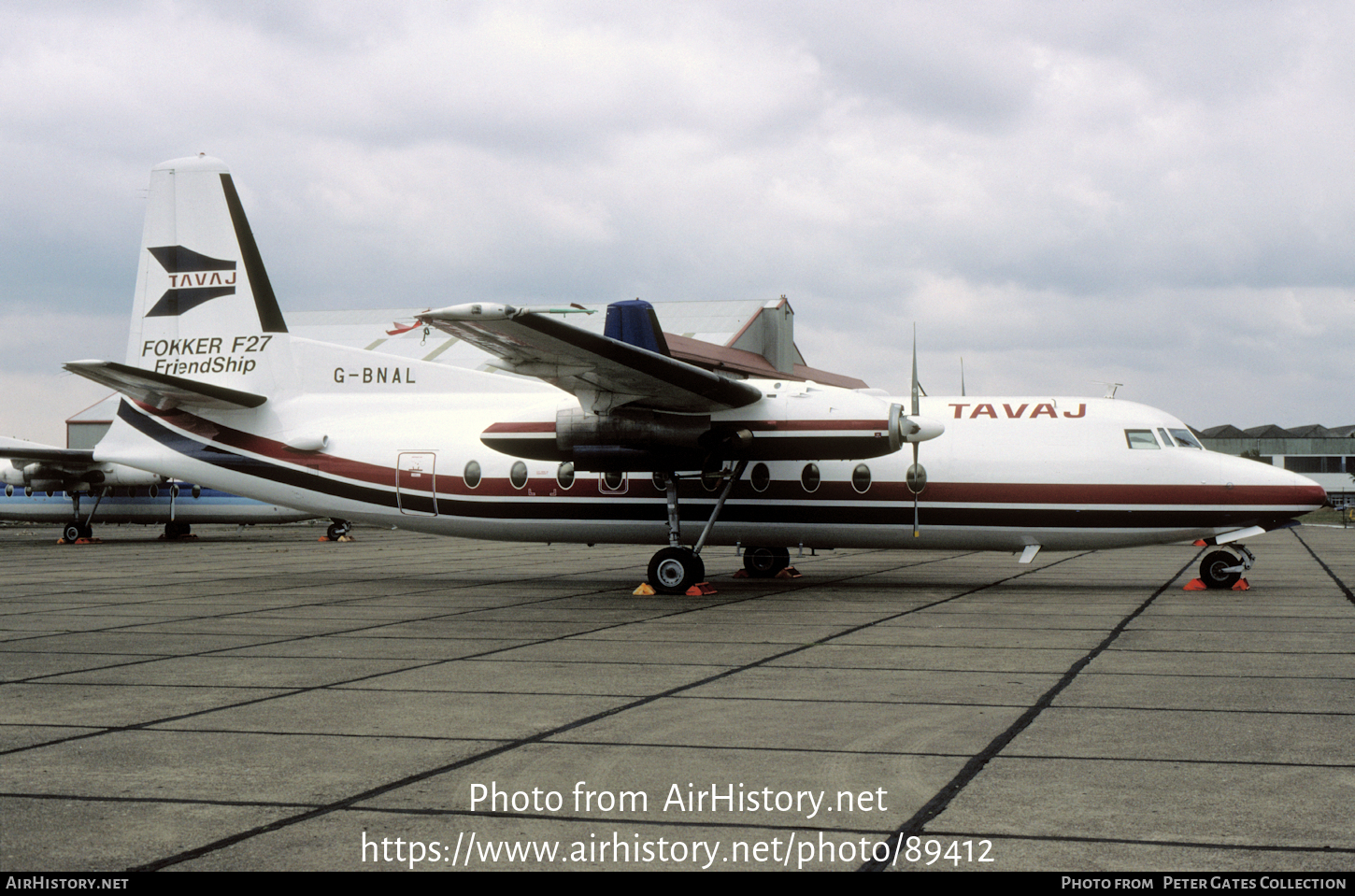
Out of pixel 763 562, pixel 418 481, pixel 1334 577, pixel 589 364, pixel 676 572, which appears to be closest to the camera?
pixel 589 364

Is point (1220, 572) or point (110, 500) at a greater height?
point (110, 500)

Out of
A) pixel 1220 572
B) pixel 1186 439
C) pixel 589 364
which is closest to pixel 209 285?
pixel 589 364

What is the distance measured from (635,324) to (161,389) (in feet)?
26.3

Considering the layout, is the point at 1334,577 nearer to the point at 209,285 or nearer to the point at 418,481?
the point at 418,481

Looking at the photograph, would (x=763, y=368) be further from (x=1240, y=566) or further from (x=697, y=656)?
(x=697, y=656)

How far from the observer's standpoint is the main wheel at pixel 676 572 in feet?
59.1

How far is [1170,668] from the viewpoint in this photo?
405 inches

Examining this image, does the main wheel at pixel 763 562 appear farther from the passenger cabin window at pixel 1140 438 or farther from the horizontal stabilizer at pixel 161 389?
the horizontal stabilizer at pixel 161 389

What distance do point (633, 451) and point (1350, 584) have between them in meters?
12.2

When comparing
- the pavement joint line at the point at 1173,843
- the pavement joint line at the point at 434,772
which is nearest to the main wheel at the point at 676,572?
the pavement joint line at the point at 434,772

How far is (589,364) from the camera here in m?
16.2

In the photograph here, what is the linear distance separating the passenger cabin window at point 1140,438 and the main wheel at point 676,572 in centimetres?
705

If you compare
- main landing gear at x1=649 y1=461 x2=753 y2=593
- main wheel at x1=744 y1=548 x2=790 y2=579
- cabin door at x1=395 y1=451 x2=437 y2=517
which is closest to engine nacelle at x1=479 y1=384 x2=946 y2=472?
main landing gear at x1=649 y1=461 x2=753 y2=593

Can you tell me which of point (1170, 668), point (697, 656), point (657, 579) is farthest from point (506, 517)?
point (1170, 668)
